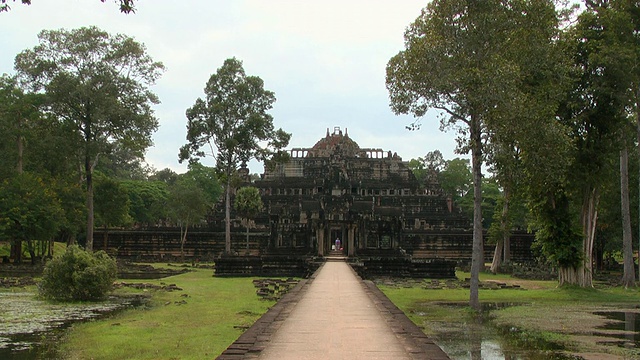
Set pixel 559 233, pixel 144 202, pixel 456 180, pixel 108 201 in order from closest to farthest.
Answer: pixel 559 233 → pixel 108 201 → pixel 144 202 → pixel 456 180

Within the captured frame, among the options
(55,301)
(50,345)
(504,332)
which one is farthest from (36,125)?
(504,332)

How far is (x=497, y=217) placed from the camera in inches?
1563

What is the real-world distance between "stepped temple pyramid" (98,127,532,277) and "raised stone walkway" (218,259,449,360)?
1690 cm

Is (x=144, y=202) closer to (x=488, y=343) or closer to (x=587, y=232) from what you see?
(x=587, y=232)

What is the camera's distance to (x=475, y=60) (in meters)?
18.9

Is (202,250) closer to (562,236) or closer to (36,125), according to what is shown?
(36,125)

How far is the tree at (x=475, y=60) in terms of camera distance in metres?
17.8

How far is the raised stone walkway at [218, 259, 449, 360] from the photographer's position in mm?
9672

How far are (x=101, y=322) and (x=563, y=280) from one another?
62.0 feet

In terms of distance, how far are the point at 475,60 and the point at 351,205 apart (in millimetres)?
27362

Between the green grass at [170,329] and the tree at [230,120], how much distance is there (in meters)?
19.1

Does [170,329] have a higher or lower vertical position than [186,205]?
lower

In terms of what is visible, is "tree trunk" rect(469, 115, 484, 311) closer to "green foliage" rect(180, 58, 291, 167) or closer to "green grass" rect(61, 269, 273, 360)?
"green grass" rect(61, 269, 273, 360)

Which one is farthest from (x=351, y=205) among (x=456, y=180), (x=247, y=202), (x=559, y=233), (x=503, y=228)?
(x=456, y=180)
